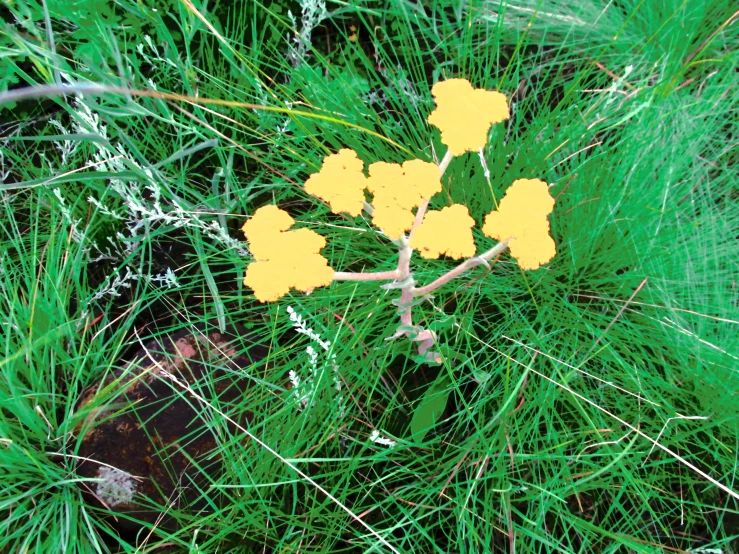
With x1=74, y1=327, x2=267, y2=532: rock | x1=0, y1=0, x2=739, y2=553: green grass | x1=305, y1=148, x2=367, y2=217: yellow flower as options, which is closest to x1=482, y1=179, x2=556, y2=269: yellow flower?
x1=305, y1=148, x2=367, y2=217: yellow flower

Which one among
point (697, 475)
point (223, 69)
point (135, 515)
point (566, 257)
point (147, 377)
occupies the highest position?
point (223, 69)

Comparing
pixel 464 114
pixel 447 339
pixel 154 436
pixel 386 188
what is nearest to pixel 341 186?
pixel 386 188

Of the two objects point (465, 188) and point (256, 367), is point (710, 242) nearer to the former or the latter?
point (465, 188)

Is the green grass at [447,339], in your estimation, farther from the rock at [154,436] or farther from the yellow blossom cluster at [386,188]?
the yellow blossom cluster at [386,188]

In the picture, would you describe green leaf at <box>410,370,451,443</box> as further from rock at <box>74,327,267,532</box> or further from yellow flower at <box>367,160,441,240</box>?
yellow flower at <box>367,160,441,240</box>

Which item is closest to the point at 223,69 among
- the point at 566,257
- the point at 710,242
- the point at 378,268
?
the point at 378,268

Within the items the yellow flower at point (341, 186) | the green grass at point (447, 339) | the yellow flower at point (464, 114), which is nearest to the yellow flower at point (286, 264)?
→ the yellow flower at point (341, 186)

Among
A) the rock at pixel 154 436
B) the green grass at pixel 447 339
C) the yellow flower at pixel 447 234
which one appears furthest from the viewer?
the rock at pixel 154 436
